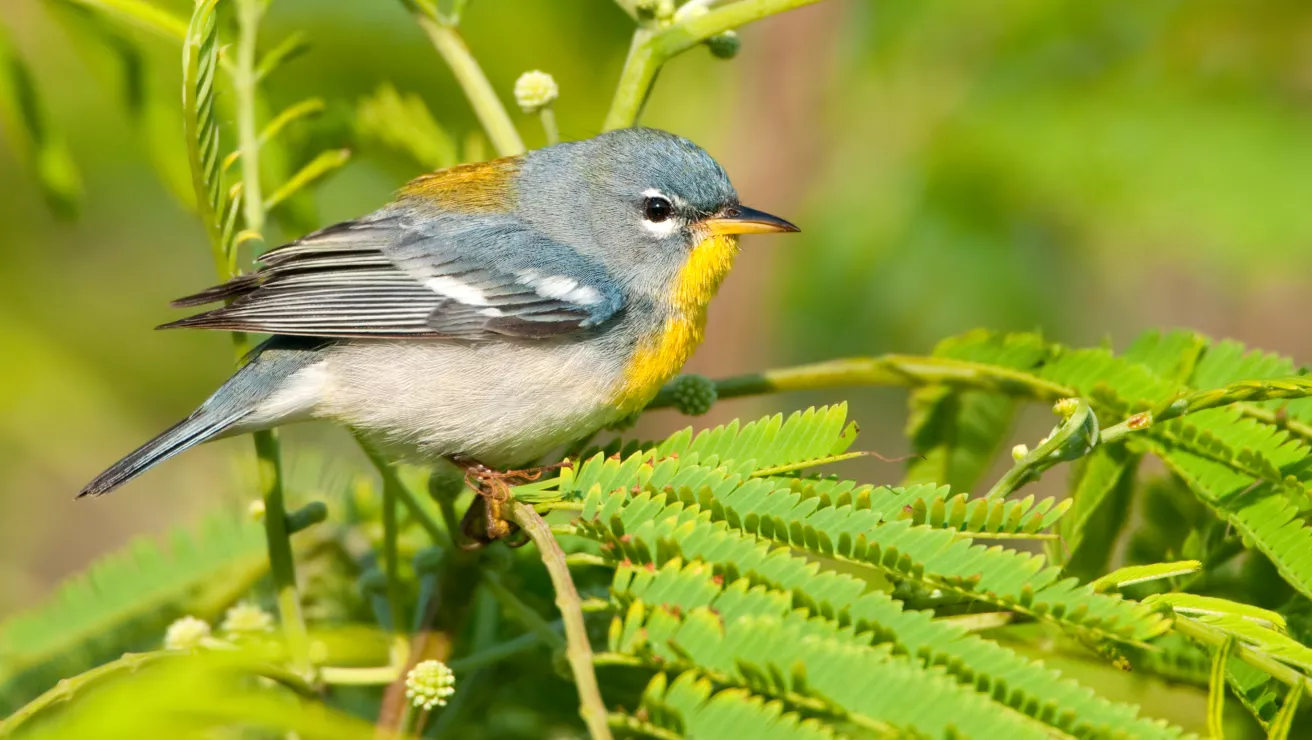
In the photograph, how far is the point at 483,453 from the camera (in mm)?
3102

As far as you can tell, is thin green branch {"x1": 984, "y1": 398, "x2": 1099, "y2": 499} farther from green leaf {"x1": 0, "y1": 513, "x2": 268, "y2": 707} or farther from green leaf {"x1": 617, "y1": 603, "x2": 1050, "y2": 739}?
green leaf {"x1": 0, "y1": 513, "x2": 268, "y2": 707}

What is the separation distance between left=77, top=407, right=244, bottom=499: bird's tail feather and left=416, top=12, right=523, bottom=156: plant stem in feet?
3.12

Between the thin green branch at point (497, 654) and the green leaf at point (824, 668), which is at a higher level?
the green leaf at point (824, 668)

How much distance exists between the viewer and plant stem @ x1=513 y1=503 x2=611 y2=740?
5.26 ft

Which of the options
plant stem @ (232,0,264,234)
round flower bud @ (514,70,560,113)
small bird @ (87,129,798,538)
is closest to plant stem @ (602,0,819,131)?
round flower bud @ (514,70,560,113)

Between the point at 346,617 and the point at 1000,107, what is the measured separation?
316cm

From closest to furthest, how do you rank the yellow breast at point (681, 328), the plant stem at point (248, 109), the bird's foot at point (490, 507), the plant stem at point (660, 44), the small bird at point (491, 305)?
the bird's foot at point (490, 507) → the plant stem at point (660, 44) → the plant stem at point (248, 109) → the small bird at point (491, 305) → the yellow breast at point (681, 328)

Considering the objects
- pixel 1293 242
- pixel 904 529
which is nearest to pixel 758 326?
pixel 1293 242

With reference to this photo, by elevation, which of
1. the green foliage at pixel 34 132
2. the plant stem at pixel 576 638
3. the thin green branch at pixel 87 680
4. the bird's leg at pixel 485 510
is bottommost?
the thin green branch at pixel 87 680

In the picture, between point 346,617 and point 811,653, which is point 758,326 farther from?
point 811,653

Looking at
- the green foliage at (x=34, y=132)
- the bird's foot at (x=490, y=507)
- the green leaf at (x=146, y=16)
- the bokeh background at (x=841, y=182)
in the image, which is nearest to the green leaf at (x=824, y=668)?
the bird's foot at (x=490, y=507)

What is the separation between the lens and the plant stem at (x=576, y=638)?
1603 mm

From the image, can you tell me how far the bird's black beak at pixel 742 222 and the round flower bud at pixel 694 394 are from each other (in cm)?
71

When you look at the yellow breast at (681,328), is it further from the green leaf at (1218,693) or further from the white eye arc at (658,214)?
the green leaf at (1218,693)
